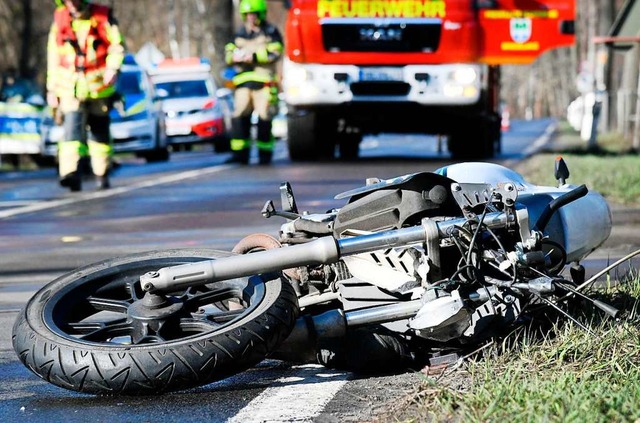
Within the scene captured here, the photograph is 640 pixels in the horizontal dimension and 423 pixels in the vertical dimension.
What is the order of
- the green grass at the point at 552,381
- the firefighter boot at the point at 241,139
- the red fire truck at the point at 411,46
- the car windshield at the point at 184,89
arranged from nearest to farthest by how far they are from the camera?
the green grass at the point at 552,381 < the red fire truck at the point at 411,46 < the firefighter boot at the point at 241,139 < the car windshield at the point at 184,89

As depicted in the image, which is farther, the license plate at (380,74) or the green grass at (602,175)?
the license plate at (380,74)

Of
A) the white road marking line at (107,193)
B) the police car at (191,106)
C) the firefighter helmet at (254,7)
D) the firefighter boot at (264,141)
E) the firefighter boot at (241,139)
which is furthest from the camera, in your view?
the police car at (191,106)

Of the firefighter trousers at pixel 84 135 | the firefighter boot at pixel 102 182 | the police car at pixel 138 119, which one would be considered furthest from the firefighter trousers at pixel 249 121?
the firefighter trousers at pixel 84 135

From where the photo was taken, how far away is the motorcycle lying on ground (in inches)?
158

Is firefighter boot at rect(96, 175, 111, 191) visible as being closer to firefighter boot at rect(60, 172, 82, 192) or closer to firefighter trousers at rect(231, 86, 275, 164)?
firefighter boot at rect(60, 172, 82, 192)

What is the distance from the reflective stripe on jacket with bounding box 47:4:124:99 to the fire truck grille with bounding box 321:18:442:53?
3.45 metres

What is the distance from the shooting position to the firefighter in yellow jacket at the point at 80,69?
1304 centimetres

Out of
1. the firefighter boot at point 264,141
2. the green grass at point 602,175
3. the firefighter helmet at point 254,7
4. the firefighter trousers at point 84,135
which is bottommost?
the firefighter boot at point 264,141

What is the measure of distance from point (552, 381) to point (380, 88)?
12752 mm

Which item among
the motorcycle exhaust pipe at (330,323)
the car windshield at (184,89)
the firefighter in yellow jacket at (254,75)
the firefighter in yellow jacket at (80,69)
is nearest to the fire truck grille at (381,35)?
the firefighter in yellow jacket at (254,75)

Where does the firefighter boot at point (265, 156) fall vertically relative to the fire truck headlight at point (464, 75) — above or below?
below

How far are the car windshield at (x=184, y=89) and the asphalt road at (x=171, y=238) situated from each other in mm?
8435

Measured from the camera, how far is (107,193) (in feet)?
43.8

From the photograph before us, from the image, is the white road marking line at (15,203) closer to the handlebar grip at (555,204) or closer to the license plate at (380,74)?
the license plate at (380,74)
